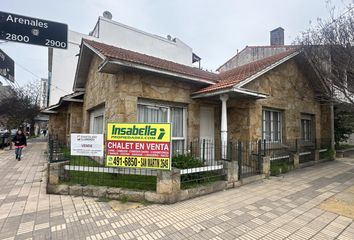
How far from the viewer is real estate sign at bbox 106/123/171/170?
15.9 feet

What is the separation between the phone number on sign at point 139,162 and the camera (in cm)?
476

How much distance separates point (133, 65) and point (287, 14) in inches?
289

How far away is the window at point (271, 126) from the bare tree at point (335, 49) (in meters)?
2.45

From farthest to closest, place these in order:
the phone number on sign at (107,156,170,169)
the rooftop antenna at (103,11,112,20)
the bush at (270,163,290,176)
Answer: the rooftop antenna at (103,11,112,20) < the bush at (270,163,290,176) < the phone number on sign at (107,156,170,169)

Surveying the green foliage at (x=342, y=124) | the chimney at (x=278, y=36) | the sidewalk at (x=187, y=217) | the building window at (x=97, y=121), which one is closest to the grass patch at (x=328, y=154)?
the green foliage at (x=342, y=124)

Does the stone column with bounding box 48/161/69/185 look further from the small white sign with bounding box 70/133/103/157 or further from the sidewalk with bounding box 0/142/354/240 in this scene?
the small white sign with bounding box 70/133/103/157

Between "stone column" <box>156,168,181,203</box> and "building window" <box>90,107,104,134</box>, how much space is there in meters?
4.99

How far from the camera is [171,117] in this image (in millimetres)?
7723

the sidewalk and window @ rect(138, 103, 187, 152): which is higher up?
window @ rect(138, 103, 187, 152)

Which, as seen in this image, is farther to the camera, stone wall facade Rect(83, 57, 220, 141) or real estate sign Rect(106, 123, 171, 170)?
stone wall facade Rect(83, 57, 220, 141)

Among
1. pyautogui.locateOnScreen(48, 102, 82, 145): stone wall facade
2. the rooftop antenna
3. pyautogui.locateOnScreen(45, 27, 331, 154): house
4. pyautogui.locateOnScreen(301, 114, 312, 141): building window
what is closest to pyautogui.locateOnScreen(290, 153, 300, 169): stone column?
pyautogui.locateOnScreen(45, 27, 331, 154): house

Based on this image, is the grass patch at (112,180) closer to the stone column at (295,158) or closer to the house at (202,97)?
the house at (202,97)

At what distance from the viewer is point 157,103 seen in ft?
24.0

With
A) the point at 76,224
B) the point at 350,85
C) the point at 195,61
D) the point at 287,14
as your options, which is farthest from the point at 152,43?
the point at 76,224
